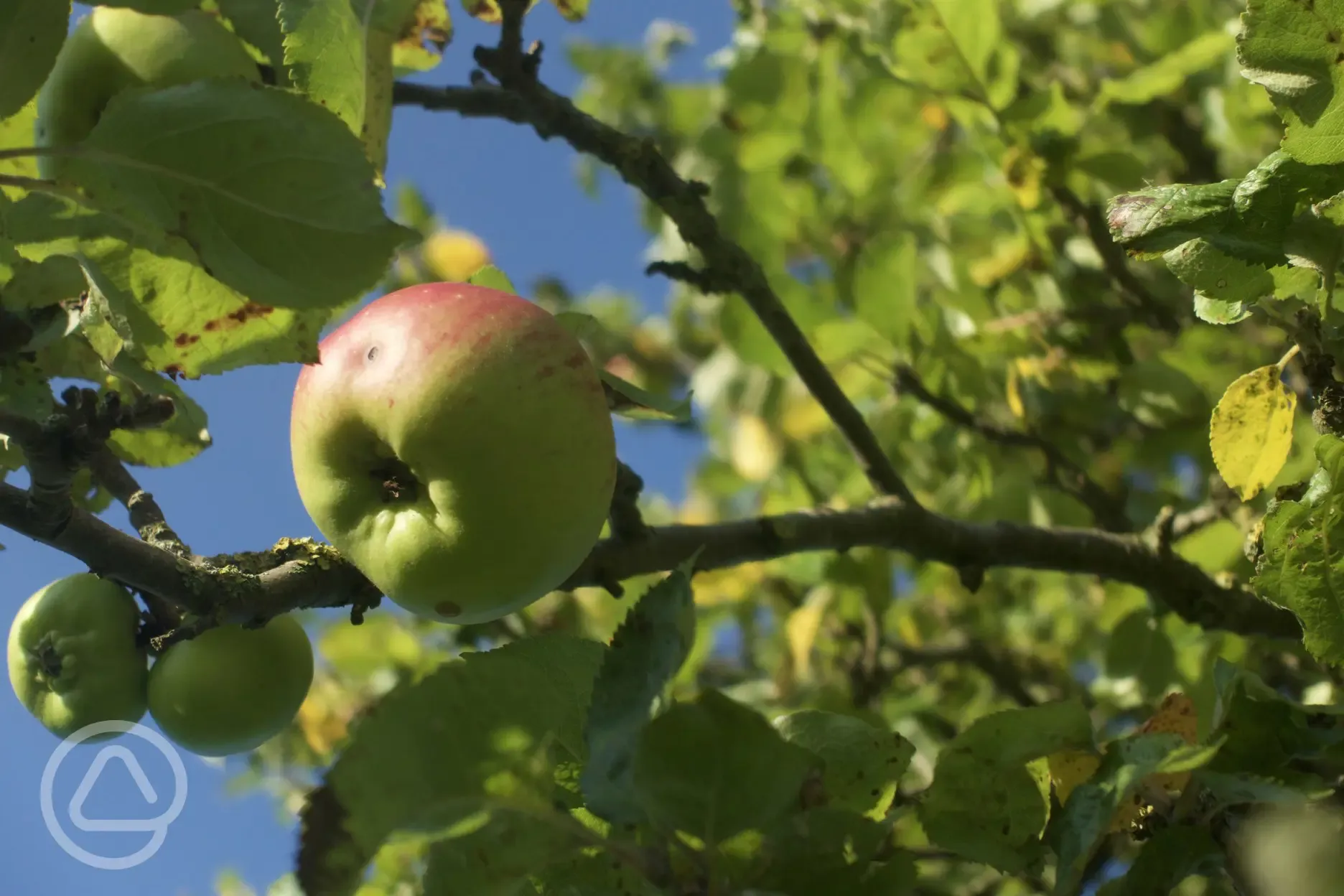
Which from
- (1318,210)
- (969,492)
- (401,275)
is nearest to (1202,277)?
(1318,210)

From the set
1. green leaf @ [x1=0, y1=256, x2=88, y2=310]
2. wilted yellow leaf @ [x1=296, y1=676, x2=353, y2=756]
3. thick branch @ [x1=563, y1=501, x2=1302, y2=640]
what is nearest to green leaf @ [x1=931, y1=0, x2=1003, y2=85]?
thick branch @ [x1=563, y1=501, x2=1302, y2=640]

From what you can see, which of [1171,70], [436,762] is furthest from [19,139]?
[1171,70]

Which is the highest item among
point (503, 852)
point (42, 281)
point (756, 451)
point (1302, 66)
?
point (1302, 66)

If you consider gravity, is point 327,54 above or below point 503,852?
above

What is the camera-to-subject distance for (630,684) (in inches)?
27.3

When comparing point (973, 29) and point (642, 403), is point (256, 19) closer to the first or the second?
point (642, 403)

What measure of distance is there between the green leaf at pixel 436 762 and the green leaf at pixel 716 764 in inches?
3.7

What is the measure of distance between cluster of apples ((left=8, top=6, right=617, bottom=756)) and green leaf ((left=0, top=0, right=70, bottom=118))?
0.20ft

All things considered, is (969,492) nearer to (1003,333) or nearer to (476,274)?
(1003,333)

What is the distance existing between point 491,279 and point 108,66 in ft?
1.35

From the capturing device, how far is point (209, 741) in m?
1.00

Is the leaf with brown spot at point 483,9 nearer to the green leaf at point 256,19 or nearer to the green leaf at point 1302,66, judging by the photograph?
the green leaf at point 256,19

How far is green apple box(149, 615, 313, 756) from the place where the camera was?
971 millimetres

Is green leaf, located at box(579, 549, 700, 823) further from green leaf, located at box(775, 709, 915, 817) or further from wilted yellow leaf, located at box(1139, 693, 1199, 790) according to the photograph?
wilted yellow leaf, located at box(1139, 693, 1199, 790)
